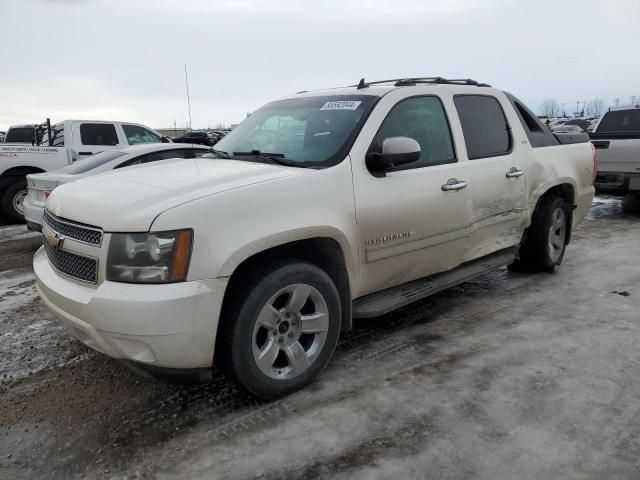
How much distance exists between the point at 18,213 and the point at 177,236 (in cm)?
883

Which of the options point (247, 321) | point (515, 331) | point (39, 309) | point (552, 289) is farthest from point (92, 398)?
point (552, 289)

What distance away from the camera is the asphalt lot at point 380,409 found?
247 cm

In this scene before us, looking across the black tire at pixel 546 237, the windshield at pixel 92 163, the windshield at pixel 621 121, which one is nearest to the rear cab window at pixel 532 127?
the black tire at pixel 546 237

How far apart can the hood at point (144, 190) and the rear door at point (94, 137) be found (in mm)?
7513

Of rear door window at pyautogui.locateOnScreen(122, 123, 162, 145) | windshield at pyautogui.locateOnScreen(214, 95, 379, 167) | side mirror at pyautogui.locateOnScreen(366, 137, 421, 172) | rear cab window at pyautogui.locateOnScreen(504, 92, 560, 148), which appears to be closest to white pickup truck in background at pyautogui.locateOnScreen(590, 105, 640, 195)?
rear cab window at pyautogui.locateOnScreen(504, 92, 560, 148)

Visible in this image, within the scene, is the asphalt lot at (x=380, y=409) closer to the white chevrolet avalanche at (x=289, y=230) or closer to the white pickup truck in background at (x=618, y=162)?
the white chevrolet avalanche at (x=289, y=230)

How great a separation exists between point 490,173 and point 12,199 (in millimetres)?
8957

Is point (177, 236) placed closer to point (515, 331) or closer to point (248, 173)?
point (248, 173)

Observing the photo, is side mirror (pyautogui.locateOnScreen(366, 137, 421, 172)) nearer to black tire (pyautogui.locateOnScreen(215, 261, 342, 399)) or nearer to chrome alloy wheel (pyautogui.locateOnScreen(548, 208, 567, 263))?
black tire (pyautogui.locateOnScreen(215, 261, 342, 399))

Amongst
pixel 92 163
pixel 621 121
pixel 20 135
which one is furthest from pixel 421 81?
pixel 20 135

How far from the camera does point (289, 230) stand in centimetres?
289

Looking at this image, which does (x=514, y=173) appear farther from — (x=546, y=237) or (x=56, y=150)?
(x=56, y=150)

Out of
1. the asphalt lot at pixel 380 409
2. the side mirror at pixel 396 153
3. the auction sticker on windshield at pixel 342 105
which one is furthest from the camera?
the auction sticker on windshield at pixel 342 105

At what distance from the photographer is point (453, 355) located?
3.61 m
